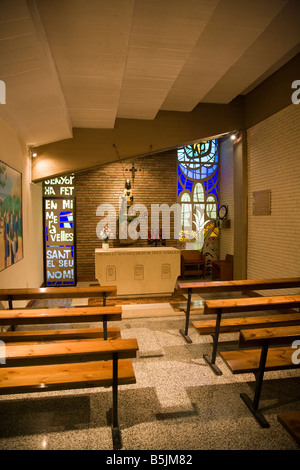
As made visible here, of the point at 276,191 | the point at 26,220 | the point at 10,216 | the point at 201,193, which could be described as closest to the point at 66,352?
the point at 10,216

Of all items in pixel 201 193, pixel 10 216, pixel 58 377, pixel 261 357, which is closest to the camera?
pixel 58 377

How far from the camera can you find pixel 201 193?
26.8 feet

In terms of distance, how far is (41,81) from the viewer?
314cm

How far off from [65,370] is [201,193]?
670 centimetres

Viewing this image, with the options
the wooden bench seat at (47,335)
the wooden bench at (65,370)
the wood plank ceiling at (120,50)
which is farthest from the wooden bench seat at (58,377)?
the wood plank ceiling at (120,50)

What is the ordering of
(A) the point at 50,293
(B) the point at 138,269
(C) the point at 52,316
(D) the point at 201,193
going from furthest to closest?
(D) the point at 201,193 → (B) the point at 138,269 → (A) the point at 50,293 → (C) the point at 52,316

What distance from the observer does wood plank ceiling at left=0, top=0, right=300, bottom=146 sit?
2.49m

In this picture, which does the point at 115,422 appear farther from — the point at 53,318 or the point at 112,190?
the point at 112,190

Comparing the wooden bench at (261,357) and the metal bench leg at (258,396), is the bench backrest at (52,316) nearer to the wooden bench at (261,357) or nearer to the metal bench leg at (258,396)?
the wooden bench at (261,357)

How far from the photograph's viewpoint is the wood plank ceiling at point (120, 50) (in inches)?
98.2

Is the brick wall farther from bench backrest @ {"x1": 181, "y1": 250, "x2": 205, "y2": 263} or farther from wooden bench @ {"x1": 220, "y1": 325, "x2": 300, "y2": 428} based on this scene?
wooden bench @ {"x1": 220, "y1": 325, "x2": 300, "y2": 428}

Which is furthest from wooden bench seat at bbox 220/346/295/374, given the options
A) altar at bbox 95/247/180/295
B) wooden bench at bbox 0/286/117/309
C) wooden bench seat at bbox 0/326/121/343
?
altar at bbox 95/247/180/295
